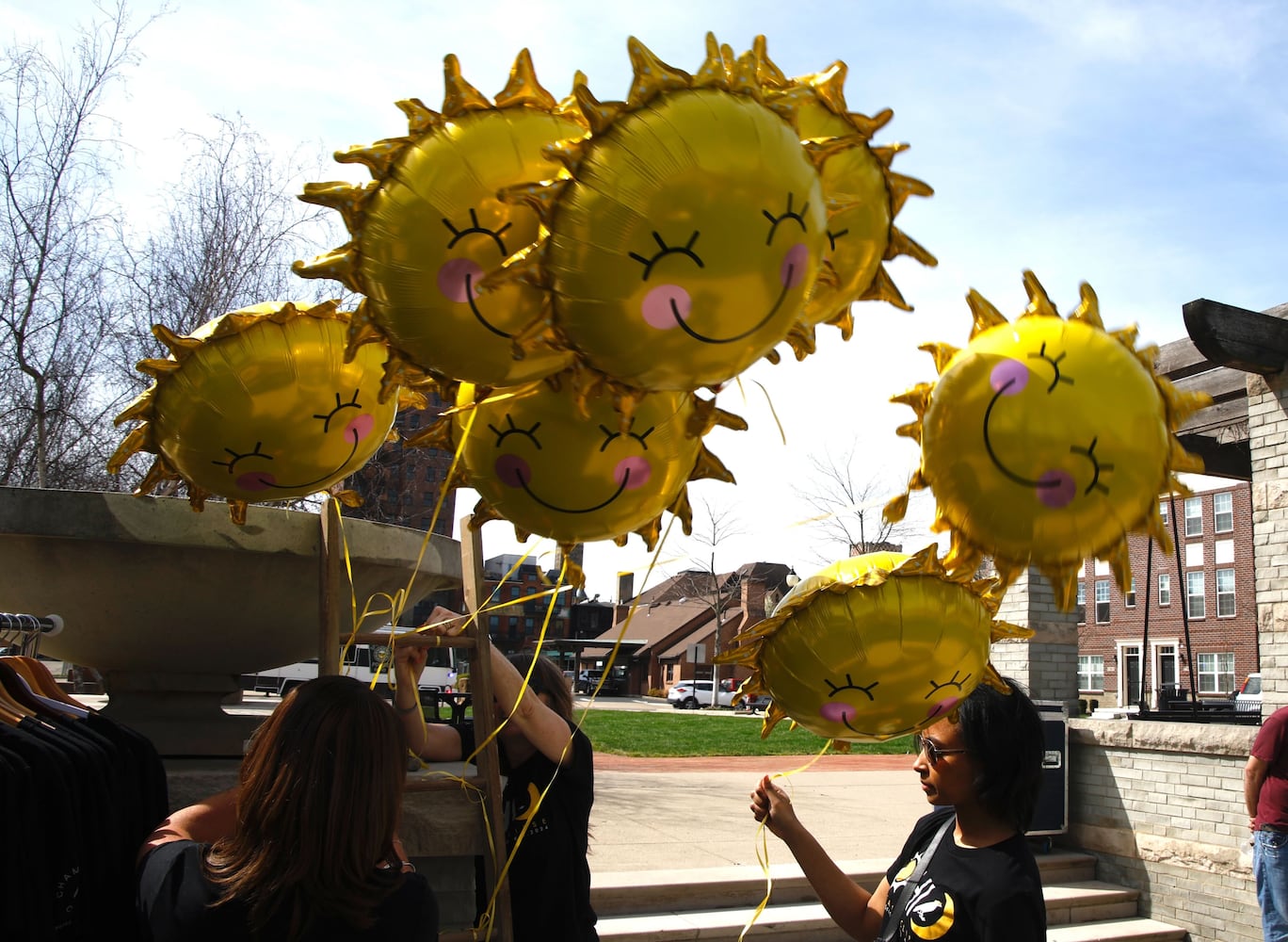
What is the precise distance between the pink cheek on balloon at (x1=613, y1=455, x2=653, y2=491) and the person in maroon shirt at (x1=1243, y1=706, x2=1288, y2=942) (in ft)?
14.0

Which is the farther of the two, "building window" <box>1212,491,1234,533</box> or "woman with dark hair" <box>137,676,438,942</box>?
"building window" <box>1212,491,1234,533</box>

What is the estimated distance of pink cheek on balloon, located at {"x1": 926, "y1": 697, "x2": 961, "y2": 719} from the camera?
6.63 feet

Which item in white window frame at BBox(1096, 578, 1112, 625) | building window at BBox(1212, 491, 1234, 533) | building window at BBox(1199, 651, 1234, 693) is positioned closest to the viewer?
building window at BBox(1212, 491, 1234, 533)

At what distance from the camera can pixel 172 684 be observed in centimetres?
342

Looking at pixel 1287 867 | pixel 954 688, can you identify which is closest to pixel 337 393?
pixel 954 688

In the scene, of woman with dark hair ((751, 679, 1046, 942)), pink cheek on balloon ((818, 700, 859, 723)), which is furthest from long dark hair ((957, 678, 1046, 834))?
Result: pink cheek on balloon ((818, 700, 859, 723))

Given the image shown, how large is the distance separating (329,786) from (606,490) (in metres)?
0.71

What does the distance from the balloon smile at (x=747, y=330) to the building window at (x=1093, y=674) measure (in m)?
44.8

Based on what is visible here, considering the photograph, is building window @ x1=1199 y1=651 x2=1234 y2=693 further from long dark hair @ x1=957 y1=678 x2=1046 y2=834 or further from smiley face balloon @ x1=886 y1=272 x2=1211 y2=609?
smiley face balloon @ x1=886 y1=272 x2=1211 y2=609

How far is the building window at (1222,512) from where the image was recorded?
35.0 m

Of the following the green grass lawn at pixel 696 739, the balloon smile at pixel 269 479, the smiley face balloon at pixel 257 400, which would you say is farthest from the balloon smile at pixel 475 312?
the green grass lawn at pixel 696 739

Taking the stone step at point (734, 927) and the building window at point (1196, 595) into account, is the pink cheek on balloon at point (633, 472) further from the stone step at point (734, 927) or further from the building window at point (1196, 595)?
the building window at point (1196, 595)

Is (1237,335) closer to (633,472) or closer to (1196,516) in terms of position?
(633,472)

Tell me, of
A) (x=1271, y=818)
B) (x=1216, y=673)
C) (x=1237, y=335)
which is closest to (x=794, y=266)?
(x=1271, y=818)
